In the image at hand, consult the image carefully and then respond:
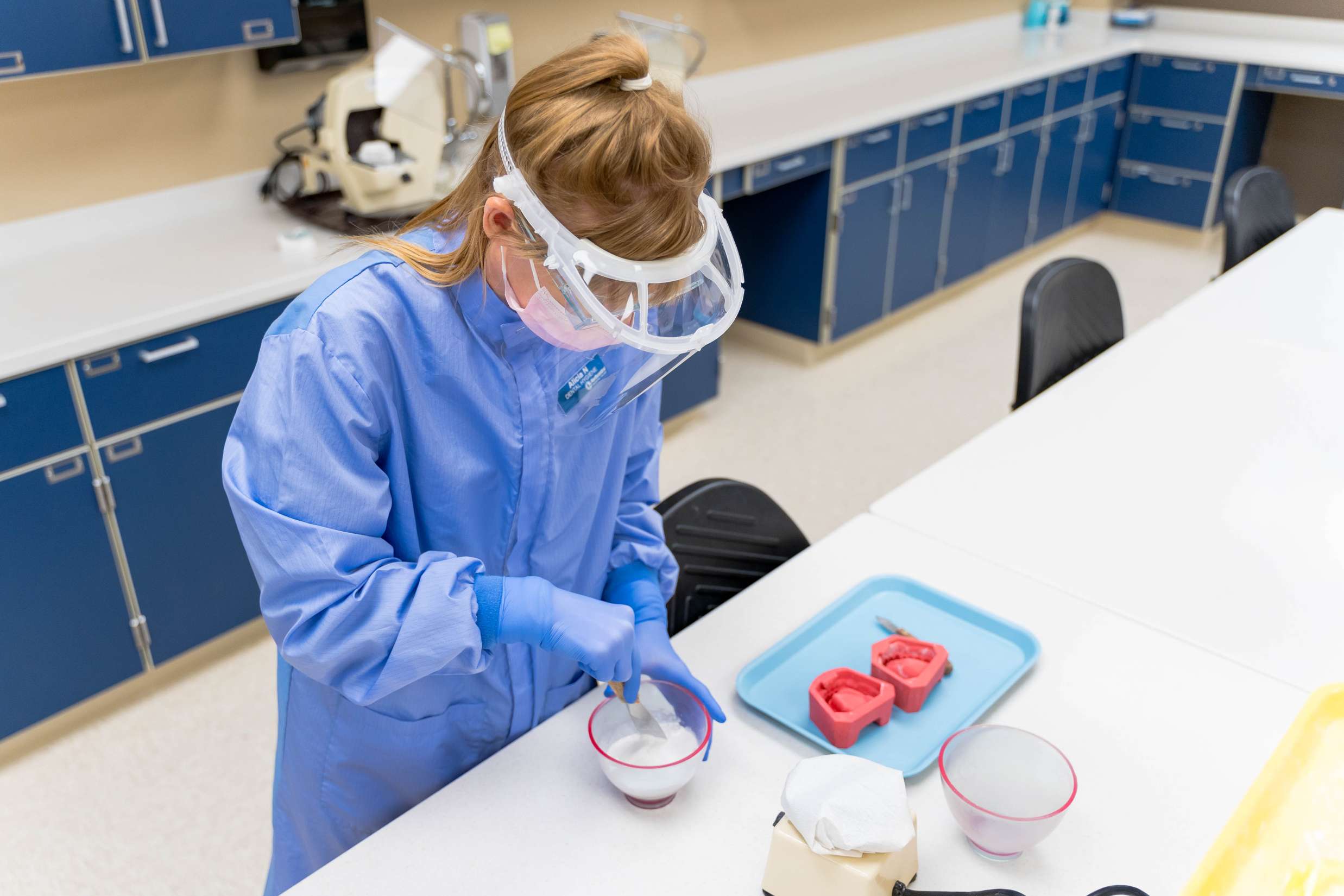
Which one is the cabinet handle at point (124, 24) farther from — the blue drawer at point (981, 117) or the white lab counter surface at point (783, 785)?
the blue drawer at point (981, 117)

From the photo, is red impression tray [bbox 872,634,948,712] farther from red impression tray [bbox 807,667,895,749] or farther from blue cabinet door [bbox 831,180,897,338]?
blue cabinet door [bbox 831,180,897,338]

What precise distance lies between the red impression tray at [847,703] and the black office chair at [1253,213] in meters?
2.41

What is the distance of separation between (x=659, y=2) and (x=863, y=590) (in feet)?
9.49

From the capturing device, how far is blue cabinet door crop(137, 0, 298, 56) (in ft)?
7.61

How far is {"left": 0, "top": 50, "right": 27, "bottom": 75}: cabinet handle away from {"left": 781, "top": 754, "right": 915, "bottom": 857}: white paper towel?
2.07 meters

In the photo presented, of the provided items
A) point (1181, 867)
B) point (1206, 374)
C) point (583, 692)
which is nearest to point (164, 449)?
point (583, 692)

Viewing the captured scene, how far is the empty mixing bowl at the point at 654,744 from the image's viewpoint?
1167 millimetres

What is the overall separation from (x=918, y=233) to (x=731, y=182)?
1.24 meters

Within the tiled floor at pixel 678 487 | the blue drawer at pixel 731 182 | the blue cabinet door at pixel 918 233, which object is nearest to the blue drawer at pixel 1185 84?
the tiled floor at pixel 678 487

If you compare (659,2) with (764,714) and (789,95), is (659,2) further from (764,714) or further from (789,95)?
(764,714)

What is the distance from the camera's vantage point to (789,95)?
165 inches

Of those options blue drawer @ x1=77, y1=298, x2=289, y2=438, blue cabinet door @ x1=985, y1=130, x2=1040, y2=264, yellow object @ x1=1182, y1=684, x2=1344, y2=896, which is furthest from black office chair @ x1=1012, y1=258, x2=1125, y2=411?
blue cabinet door @ x1=985, y1=130, x2=1040, y2=264

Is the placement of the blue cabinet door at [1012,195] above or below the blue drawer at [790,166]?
below

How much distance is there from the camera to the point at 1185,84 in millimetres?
5172
